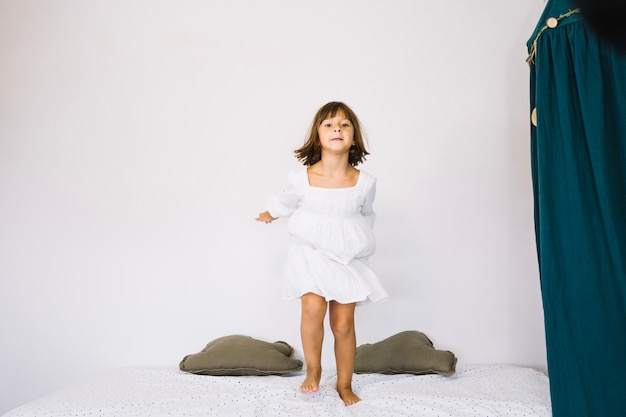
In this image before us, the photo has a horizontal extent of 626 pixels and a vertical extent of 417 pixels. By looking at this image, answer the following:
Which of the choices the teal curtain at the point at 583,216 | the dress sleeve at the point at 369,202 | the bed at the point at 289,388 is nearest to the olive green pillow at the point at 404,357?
the bed at the point at 289,388

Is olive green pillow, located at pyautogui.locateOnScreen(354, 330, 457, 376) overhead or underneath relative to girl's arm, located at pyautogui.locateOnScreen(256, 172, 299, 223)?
underneath

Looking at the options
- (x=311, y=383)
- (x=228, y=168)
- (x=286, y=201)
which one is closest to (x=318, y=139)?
(x=286, y=201)

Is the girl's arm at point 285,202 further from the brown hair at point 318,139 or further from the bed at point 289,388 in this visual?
the bed at point 289,388

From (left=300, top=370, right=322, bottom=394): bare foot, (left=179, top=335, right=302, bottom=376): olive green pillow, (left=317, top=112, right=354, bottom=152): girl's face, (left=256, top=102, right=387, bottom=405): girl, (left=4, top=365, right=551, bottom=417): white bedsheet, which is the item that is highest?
(left=317, top=112, right=354, bottom=152): girl's face

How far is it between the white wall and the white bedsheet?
0.45 meters

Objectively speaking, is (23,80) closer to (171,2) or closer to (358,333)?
(171,2)

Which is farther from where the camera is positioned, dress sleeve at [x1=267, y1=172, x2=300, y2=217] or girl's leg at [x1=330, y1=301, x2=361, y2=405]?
dress sleeve at [x1=267, y1=172, x2=300, y2=217]

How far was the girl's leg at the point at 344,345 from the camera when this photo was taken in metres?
2.01

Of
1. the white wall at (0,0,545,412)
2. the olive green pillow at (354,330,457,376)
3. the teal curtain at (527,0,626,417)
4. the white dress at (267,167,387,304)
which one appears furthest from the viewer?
the white wall at (0,0,545,412)

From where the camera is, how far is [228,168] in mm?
2812

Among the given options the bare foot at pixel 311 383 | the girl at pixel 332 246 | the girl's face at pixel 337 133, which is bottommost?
the bare foot at pixel 311 383

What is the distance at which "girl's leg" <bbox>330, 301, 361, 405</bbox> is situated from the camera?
2.01m

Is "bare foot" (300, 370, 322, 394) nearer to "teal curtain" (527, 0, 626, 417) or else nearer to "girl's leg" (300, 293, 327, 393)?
"girl's leg" (300, 293, 327, 393)

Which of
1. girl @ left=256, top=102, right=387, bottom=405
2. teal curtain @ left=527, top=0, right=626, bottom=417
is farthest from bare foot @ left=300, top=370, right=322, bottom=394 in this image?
teal curtain @ left=527, top=0, right=626, bottom=417
